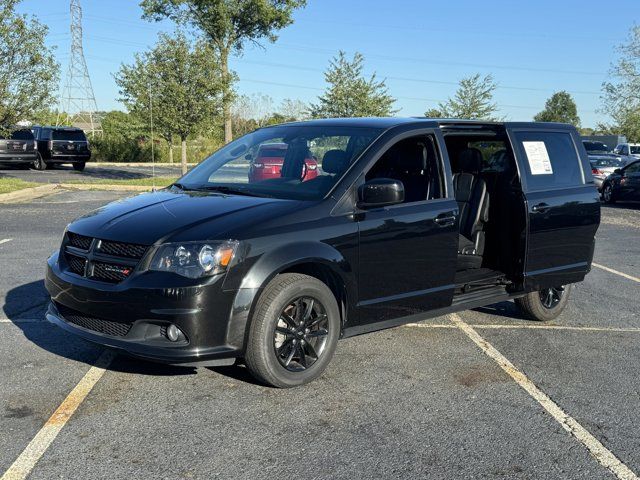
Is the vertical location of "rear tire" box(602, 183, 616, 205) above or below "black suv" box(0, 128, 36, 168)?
below

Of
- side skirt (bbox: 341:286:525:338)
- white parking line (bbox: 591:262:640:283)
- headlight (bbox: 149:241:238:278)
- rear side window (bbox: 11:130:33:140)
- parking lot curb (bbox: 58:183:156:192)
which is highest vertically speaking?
rear side window (bbox: 11:130:33:140)

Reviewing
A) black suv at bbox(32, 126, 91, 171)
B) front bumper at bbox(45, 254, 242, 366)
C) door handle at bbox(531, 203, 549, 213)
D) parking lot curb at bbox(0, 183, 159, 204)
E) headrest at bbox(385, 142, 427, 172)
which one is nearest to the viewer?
front bumper at bbox(45, 254, 242, 366)

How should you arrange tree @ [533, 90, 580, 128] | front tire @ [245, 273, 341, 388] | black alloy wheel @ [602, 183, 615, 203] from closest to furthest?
front tire @ [245, 273, 341, 388] → black alloy wheel @ [602, 183, 615, 203] → tree @ [533, 90, 580, 128]

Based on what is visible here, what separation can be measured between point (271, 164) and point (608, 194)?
1799 cm

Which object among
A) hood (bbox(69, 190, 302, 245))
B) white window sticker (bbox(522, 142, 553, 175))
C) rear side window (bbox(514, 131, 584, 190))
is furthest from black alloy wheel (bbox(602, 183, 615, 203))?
hood (bbox(69, 190, 302, 245))

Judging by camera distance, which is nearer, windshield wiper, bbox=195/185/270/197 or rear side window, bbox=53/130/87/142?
windshield wiper, bbox=195/185/270/197

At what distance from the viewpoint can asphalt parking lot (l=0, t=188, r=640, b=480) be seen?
3.38 metres

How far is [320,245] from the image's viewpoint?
4301 mm

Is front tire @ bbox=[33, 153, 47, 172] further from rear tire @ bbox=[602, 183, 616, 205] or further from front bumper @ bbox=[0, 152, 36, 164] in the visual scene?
rear tire @ bbox=[602, 183, 616, 205]

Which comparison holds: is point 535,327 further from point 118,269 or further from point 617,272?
point 118,269

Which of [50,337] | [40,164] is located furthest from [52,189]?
[50,337]

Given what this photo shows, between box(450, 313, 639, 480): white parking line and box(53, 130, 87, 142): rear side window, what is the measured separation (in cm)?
2625

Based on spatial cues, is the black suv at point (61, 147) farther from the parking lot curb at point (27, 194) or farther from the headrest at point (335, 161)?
the headrest at point (335, 161)

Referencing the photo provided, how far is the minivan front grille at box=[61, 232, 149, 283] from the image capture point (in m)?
4.02
